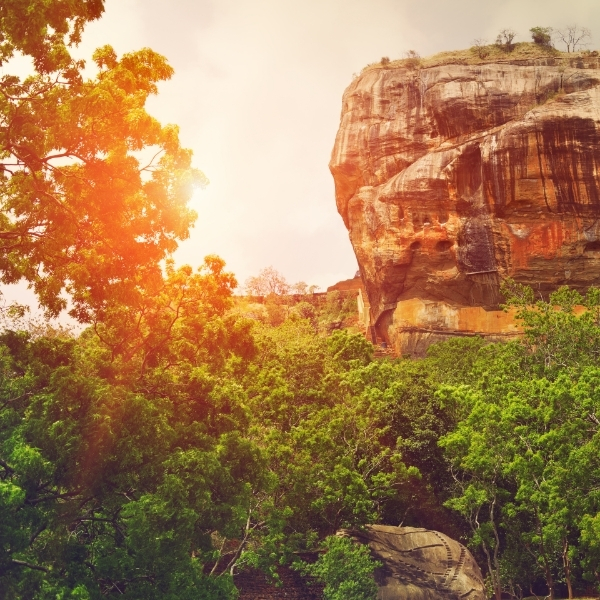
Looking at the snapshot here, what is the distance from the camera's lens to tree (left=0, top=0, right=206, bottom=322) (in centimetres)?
976

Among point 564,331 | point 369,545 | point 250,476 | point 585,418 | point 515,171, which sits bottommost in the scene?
point 369,545

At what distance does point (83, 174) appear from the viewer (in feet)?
34.2

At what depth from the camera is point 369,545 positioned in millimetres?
15438

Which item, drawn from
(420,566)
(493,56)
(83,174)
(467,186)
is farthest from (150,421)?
(493,56)

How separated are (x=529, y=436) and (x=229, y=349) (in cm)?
597

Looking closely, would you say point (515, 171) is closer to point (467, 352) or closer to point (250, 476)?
point (467, 352)

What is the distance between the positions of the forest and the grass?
22.2m

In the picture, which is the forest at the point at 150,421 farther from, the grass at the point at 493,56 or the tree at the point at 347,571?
the grass at the point at 493,56

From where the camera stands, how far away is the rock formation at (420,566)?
14.8m

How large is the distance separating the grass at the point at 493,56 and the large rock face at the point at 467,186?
52 cm

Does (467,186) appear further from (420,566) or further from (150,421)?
(150,421)

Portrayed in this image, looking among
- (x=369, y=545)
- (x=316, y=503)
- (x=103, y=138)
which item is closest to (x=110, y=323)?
(x=103, y=138)

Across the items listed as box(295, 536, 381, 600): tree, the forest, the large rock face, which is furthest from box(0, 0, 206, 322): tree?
the large rock face

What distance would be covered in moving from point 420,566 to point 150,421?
24.3 ft
